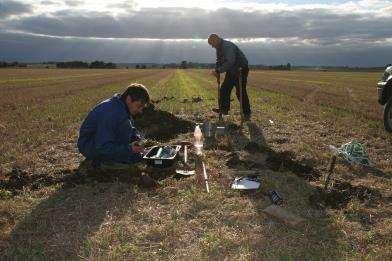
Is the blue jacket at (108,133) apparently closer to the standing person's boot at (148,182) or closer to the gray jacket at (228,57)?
the standing person's boot at (148,182)

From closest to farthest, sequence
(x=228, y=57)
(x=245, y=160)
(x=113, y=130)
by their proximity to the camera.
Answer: (x=113, y=130)
(x=245, y=160)
(x=228, y=57)

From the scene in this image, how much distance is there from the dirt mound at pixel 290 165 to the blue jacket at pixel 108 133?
7.68ft

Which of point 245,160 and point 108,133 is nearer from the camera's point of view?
point 108,133

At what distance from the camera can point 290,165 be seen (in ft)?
29.1

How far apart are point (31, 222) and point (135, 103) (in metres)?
2.42

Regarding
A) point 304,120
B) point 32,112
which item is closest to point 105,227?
point 304,120

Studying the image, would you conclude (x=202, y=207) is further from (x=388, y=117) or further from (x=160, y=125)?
(x=388, y=117)

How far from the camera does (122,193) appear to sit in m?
7.35

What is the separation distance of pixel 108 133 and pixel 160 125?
203 inches

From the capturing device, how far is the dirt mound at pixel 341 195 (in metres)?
6.94

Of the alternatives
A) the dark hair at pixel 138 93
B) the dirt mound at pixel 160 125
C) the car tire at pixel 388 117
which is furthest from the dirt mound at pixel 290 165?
the car tire at pixel 388 117

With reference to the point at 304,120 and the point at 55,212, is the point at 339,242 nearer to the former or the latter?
the point at 55,212

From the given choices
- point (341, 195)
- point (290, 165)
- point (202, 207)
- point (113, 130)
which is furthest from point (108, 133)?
point (341, 195)

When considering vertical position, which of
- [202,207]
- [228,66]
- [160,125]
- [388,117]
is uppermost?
[228,66]
